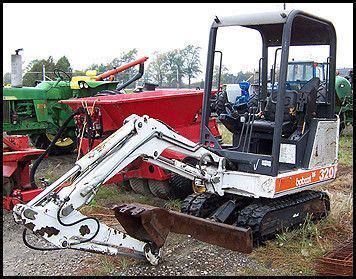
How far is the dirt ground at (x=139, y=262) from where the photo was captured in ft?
14.3

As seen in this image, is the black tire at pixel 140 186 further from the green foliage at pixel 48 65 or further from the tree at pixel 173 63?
the green foliage at pixel 48 65

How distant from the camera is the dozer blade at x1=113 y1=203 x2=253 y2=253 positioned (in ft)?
14.1

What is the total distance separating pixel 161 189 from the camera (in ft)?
21.7

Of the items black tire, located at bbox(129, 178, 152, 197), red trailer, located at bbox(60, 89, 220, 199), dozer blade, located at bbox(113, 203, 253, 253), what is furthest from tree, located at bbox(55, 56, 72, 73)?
dozer blade, located at bbox(113, 203, 253, 253)

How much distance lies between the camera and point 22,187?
19.8 feet

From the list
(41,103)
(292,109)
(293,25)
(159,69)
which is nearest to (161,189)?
(292,109)

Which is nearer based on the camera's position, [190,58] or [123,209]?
[123,209]

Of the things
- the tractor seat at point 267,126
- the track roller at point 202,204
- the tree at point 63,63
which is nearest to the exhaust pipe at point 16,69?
the track roller at point 202,204

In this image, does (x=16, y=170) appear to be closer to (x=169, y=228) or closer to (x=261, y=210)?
(x=169, y=228)

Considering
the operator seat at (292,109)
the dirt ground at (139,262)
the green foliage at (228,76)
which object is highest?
the green foliage at (228,76)

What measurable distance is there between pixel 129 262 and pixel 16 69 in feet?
19.5

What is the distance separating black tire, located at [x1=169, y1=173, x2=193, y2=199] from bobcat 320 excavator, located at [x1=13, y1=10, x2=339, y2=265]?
110 centimetres

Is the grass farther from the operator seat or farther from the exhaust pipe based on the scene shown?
the exhaust pipe

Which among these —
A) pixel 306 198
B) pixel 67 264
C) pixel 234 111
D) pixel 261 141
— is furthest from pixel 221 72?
pixel 67 264
